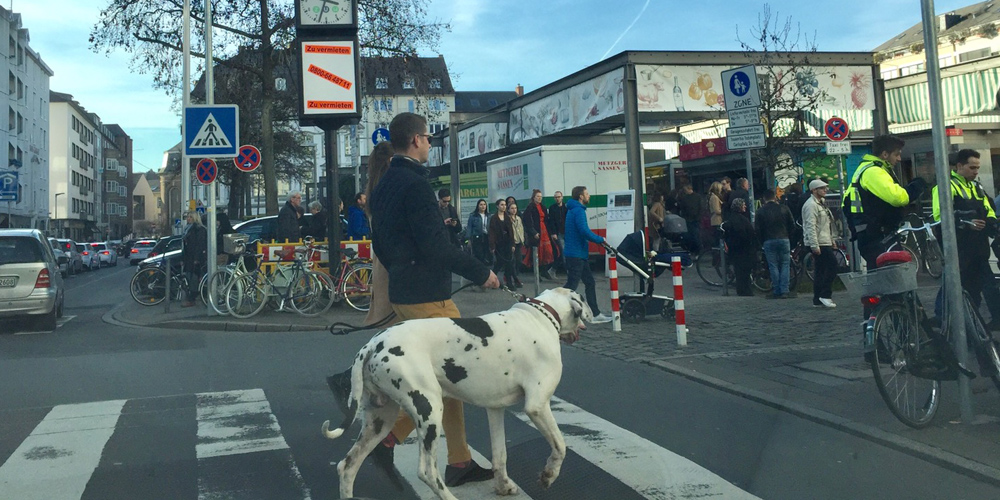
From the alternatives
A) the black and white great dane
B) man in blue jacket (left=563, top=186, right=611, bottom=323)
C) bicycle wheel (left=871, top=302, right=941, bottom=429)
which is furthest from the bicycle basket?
man in blue jacket (left=563, top=186, right=611, bottom=323)

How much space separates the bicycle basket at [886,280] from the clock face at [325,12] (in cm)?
1075

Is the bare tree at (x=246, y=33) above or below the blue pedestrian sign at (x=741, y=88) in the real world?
above

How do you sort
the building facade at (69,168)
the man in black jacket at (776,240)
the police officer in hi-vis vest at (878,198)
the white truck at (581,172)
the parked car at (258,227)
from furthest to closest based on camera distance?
1. the building facade at (69,168)
2. the white truck at (581,172)
3. the parked car at (258,227)
4. the man in black jacket at (776,240)
5. the police officer in hi-vis vest at (878,198)

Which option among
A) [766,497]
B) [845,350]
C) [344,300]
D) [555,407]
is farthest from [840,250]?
[766,497]

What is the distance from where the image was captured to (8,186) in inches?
1631

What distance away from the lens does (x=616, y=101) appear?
64.9 ft

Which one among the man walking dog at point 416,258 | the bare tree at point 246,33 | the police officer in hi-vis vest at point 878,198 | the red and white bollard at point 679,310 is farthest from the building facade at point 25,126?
the man walking dog at point 416,258

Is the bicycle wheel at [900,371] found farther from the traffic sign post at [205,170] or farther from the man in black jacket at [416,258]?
the traffic sign post at [205,170]

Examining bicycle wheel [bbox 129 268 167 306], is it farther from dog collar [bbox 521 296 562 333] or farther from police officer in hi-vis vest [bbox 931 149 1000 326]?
dog collar [bbox 521 296 562 333]

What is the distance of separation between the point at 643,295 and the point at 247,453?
749cm

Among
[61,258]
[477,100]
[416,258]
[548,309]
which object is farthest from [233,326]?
[477,100]

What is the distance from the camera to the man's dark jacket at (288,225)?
653 inches

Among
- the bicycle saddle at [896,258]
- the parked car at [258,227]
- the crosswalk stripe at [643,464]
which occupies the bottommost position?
the crosswalk stripe at [643,464]

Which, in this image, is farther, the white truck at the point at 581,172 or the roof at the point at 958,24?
the roof at the point at 958,24
